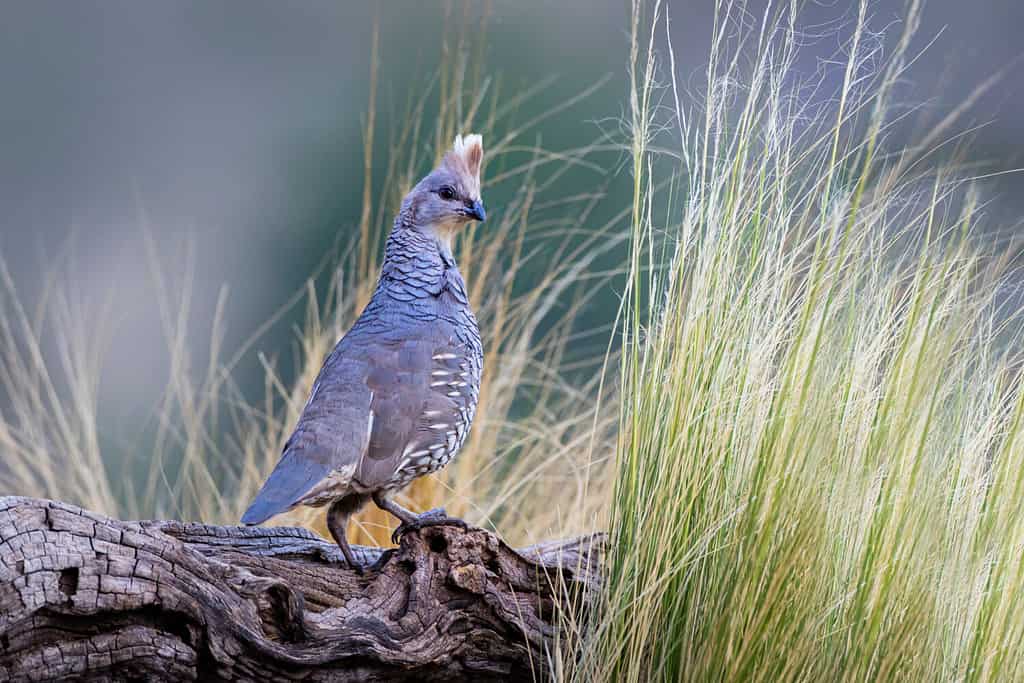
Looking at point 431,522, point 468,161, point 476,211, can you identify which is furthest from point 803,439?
point 468,161

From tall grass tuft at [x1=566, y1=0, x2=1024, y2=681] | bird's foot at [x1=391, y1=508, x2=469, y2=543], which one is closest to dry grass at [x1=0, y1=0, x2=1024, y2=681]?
tall grass tuft at [x1=566, y1=0, x2=1024, y2=681]

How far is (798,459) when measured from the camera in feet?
7.14

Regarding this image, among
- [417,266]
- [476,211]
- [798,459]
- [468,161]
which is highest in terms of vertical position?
[468,161]

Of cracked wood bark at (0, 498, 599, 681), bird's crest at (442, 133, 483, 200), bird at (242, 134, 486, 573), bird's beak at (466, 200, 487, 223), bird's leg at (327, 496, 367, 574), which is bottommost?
cracked wood bark at (0, 498, 599, 681)

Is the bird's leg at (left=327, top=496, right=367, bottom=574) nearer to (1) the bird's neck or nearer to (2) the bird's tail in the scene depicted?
(2) the bird's tail

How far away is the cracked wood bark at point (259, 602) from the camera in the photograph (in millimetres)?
2062

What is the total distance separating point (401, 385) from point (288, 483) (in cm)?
36

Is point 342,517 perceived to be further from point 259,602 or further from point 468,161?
point 468,161

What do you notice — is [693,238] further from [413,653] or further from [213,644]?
[213,644]

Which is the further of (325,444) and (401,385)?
(401,385)

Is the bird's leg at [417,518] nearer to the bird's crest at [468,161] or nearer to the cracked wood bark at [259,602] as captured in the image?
the cracked wood bark at [259,602]

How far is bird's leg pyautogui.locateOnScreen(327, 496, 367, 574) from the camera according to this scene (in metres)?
2.51

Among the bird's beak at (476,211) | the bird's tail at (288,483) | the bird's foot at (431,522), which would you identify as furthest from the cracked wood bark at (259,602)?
the bird's beak at (476,211)

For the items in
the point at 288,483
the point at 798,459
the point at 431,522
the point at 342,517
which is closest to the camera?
the point at 798,459
